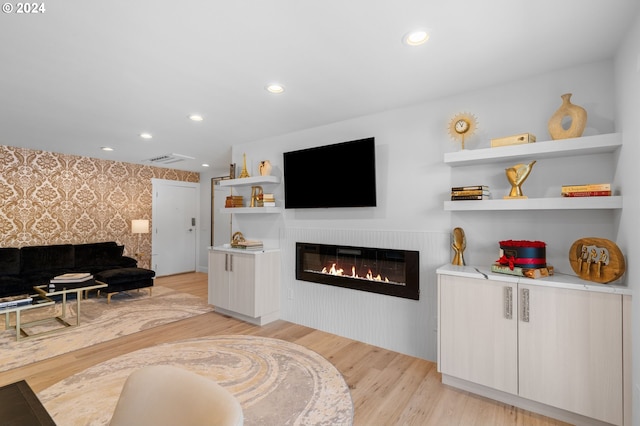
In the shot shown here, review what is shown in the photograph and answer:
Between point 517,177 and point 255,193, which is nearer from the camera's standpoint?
point 517,177

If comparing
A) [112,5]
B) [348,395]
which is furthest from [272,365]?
[112,5]

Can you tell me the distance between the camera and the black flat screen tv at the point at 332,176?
125 inches

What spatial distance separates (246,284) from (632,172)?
3494mm

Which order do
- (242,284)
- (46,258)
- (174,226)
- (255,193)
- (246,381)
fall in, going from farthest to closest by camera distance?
(174,226), (46,258), (255,193), (242,284), (246,381)

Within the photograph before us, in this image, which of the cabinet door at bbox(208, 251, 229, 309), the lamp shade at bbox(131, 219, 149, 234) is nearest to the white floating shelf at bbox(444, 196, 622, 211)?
the cabinet door at bbox(208, 251, 229, 309)

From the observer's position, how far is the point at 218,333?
3406 mm

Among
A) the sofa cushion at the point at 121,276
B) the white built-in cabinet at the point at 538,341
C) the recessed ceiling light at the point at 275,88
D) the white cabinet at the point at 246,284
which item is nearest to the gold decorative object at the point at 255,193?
the white cabinet at the point at 246,284

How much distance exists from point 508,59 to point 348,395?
2.66 meters

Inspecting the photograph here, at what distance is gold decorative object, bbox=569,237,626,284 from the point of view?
1.86m

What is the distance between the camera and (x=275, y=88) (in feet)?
8.50

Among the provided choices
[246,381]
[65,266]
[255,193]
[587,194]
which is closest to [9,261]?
[65,266]

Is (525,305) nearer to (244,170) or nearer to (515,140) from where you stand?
(515,140)

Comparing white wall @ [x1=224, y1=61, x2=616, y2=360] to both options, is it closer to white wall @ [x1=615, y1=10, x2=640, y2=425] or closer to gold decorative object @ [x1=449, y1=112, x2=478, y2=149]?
gold decorative object @ [x1=449, y1=112, x2=478, y2=149]

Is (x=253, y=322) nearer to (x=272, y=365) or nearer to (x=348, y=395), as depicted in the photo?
(x=272, y=365)
